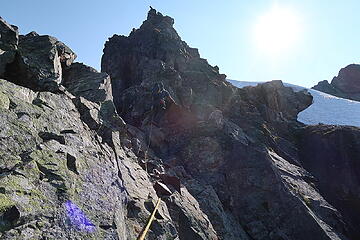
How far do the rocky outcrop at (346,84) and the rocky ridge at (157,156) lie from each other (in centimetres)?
7924

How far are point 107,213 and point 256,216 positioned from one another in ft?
60.0

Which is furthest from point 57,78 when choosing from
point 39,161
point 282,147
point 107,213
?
point 282,147

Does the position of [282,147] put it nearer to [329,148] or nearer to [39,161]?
[329,148]

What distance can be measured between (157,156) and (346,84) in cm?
11871

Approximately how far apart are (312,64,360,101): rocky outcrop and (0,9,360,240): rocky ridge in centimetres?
7924

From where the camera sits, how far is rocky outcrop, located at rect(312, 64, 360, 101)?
398ft

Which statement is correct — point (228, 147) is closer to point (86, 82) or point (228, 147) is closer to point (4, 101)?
point (86, 82)

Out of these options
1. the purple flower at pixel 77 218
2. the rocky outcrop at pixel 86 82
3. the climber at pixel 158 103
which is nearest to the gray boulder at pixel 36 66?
the rocky outcrop at pixel 86 82

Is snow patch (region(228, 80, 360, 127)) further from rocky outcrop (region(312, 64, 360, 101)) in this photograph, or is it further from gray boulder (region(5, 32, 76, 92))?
gray boulder (region(5, 32, 76, 92))

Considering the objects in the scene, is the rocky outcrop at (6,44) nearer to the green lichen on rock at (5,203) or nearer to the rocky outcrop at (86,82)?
the rocky outcrop at (86,82)

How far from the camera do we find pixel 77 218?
1063 centimetres

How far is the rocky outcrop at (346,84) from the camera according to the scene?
121 meters

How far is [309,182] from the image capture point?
34.1 meters

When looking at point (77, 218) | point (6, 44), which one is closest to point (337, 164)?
point (77, 218)
